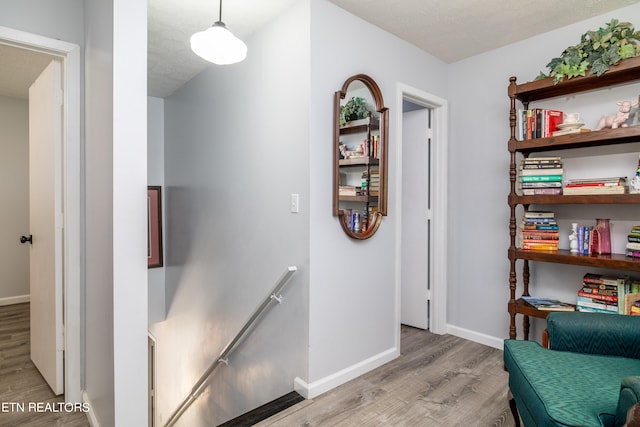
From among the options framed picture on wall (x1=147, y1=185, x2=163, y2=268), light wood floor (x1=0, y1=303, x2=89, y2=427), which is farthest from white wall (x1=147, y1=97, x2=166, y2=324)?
light wood floor (x1=0, y1=303, x2=89, y2=427)

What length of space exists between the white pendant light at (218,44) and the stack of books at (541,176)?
2073mm

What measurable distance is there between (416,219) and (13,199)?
4936mm

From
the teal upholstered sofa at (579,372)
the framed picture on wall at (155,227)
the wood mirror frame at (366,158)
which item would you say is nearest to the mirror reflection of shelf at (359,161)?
the wood mirror frame at (366,158)

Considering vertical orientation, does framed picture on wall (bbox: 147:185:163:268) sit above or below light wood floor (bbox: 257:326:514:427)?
above

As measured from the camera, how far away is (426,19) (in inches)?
96.7

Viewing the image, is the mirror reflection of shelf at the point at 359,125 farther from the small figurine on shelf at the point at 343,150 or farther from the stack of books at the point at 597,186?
the stack of books at the point at 597,186

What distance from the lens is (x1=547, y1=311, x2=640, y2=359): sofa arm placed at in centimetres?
165

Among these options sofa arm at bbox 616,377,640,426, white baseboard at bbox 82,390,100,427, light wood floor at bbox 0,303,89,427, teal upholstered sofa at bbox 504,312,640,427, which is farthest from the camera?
light wood floor at bbox 0,303,89,427

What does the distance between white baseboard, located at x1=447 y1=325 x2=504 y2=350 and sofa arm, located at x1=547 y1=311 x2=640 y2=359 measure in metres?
1.28

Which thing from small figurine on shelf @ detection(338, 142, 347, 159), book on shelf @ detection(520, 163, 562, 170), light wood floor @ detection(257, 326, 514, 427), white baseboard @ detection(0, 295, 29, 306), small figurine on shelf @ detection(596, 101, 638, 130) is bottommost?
light wood floor @ detection(257, 326, 514, 427)

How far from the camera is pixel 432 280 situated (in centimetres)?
329

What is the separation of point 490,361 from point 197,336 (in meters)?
2.74

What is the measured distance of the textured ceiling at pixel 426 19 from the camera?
227 cm

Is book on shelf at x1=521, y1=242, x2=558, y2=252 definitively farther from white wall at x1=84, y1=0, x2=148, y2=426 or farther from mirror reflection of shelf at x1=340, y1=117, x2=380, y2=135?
white wall at x1=84, y1=0, x2=148, y2=426
